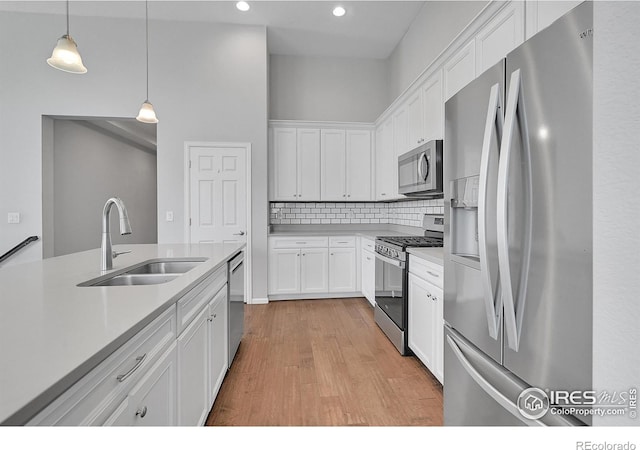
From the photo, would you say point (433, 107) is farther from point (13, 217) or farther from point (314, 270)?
point (13, 217)

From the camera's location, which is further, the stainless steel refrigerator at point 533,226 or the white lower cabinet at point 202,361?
the white lower cabinet at point 202,361

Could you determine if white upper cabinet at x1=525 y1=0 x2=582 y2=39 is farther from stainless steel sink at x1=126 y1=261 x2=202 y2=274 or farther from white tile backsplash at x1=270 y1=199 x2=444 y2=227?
white tile backsplash at x1=270 y1=199 x2=444 y2=227

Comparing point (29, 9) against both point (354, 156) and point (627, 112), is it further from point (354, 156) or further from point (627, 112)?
point (627, 112)

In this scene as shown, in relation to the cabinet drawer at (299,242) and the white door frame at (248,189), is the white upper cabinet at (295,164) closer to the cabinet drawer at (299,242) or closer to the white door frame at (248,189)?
the white door frame at (248,189)

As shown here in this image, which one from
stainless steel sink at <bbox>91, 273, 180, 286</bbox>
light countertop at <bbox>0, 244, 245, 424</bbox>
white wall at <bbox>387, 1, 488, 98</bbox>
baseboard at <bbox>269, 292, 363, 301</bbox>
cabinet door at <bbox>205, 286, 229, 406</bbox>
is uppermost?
white wall at <bbox>387, 1, 488, 98</bbox>

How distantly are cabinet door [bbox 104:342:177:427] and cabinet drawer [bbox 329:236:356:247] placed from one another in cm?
326

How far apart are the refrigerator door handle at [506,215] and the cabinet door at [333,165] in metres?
3.64

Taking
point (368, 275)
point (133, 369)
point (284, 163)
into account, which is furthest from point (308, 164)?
point (133, 369)

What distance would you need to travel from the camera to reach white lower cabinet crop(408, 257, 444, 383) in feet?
6.57

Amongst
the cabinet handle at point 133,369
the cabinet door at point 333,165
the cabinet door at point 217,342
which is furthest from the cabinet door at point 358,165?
the cabinet handle at point 133,369

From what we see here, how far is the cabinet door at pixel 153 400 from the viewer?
86 cm

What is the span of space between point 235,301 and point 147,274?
31.0 inches

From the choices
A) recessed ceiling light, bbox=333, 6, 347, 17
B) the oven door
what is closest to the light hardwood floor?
the oven door

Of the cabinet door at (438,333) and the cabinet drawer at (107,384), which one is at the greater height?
the cabinet drawer at (107,384)
